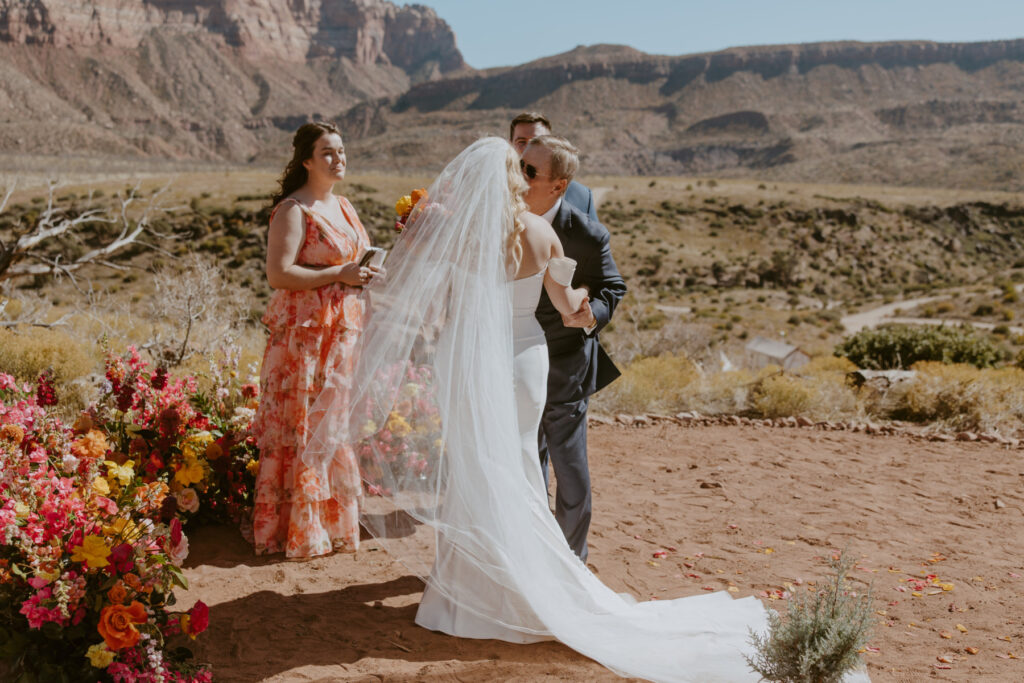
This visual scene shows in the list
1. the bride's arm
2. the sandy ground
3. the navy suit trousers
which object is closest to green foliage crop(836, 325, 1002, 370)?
the sandy ground

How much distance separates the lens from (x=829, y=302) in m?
35.8

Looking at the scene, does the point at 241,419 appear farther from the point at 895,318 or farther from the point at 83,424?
the point at 895,318

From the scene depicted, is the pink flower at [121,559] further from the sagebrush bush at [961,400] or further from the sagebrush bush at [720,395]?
the sagebrush bush at [961,400]

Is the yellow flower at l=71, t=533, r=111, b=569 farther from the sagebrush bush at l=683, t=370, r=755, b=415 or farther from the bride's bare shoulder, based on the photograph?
the sagebrush bush at l=683, t=370, r=755, b=415

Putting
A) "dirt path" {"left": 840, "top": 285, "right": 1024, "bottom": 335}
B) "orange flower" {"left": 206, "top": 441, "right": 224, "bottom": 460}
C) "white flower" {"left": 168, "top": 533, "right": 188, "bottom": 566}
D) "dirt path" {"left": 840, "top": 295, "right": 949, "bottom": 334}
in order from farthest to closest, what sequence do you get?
1. "dirt path" {"left": 840, "top": 295, "right": 949, "bottom": 334}
2. "dirt path" {"left": 840, "top": 285, "right": 1024, "bottom": 335}
3. "orange flower" {"left": 206, "top": 441, "right": 224, "bottom": 460}
4. "white flower" {"left": 168, "top": 533, "right": 188, "bottom": 566}

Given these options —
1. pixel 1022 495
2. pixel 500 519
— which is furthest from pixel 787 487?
pixel 500 519

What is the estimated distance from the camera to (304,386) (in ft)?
11.8

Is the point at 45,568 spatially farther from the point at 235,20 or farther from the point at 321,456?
the point at 235,20

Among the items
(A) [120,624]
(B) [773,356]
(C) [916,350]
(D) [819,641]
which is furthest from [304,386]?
(B) [773,356]

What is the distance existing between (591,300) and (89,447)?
2.15 meters

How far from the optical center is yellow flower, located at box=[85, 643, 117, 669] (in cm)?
241

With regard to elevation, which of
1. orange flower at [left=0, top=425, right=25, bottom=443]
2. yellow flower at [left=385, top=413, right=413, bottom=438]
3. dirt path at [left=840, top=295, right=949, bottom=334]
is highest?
orange flower at [left=0, top=425, right=25, bottom=443]

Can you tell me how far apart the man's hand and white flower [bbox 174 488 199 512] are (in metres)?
2.08

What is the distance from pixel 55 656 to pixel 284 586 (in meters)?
1.14
